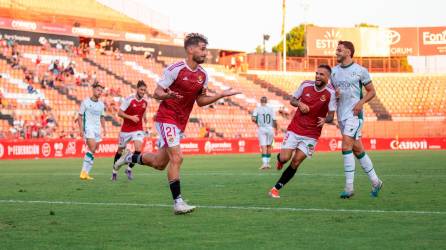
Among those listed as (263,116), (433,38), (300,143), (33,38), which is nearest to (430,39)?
(433,38)

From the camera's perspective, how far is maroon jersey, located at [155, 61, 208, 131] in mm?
11164

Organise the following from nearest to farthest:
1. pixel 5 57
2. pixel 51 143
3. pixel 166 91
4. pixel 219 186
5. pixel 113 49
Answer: pixel 166 91, pixel 219 186, pixel 51 143, pixel 5 57, pixel 113 49

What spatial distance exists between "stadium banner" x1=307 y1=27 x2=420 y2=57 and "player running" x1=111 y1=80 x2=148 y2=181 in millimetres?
57052

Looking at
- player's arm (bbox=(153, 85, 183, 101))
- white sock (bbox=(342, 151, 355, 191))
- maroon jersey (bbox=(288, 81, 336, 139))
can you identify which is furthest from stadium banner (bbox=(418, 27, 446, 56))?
player's arm (bbox=(153, 85, 183, 101))

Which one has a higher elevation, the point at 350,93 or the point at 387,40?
the point at 387,40

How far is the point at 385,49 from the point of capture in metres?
79.3

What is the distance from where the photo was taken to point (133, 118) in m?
19.3

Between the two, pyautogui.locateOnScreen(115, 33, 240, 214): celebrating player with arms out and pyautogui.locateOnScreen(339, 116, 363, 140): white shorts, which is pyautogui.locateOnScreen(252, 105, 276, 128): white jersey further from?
pyautogui.locateOnScreen(115, 33, 240, 214): celebrating player with arms out

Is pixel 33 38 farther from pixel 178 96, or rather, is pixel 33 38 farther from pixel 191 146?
pixel 178 96

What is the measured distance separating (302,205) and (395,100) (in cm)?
5741

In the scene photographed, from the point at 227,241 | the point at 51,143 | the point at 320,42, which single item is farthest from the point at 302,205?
the point at 320,42

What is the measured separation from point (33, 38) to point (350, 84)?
135 feet

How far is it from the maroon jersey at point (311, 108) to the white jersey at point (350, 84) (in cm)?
28

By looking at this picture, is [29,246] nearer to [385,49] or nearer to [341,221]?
[341,221]
